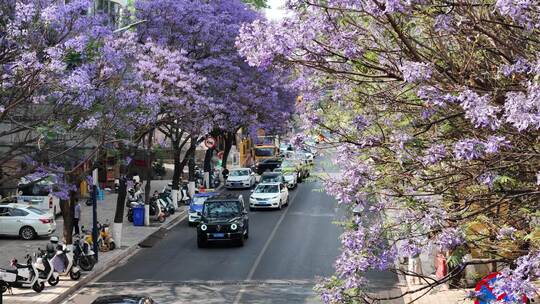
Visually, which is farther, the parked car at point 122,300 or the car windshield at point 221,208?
the car windshield at point 221,208

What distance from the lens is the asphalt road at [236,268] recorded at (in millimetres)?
18531

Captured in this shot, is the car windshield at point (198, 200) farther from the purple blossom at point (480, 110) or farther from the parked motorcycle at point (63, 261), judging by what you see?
the purple blossom at point (480, 110)

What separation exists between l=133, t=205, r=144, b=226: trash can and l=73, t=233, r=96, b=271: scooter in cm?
894

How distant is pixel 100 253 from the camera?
24312 millimetres

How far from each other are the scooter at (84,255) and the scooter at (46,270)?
1.50 meters

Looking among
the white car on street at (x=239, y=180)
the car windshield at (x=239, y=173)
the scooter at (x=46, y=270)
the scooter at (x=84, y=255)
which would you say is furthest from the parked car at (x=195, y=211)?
the car windshield at (x=239, y=173)

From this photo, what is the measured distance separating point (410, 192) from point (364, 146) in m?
0.77

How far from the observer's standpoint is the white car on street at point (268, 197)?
115 feet

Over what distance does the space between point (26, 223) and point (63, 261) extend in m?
8.23

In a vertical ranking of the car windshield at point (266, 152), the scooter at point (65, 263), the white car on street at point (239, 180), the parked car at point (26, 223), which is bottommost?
the scooter at point (65, 263)

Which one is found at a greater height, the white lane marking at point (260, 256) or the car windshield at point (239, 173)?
the car windshield at point (239, 173)

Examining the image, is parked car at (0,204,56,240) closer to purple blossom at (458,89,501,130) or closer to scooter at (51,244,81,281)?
scooter at (51,244,81,281)

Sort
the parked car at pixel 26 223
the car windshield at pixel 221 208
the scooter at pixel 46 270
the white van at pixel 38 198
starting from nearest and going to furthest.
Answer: the scooter at pixel 46 270
the car windshield at pixel 221 208
the parked car at pixel 26 223
the white van at pixel 38 198

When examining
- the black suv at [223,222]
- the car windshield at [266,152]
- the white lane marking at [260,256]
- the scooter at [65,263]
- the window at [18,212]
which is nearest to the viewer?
the white lane marking at [260,256]
